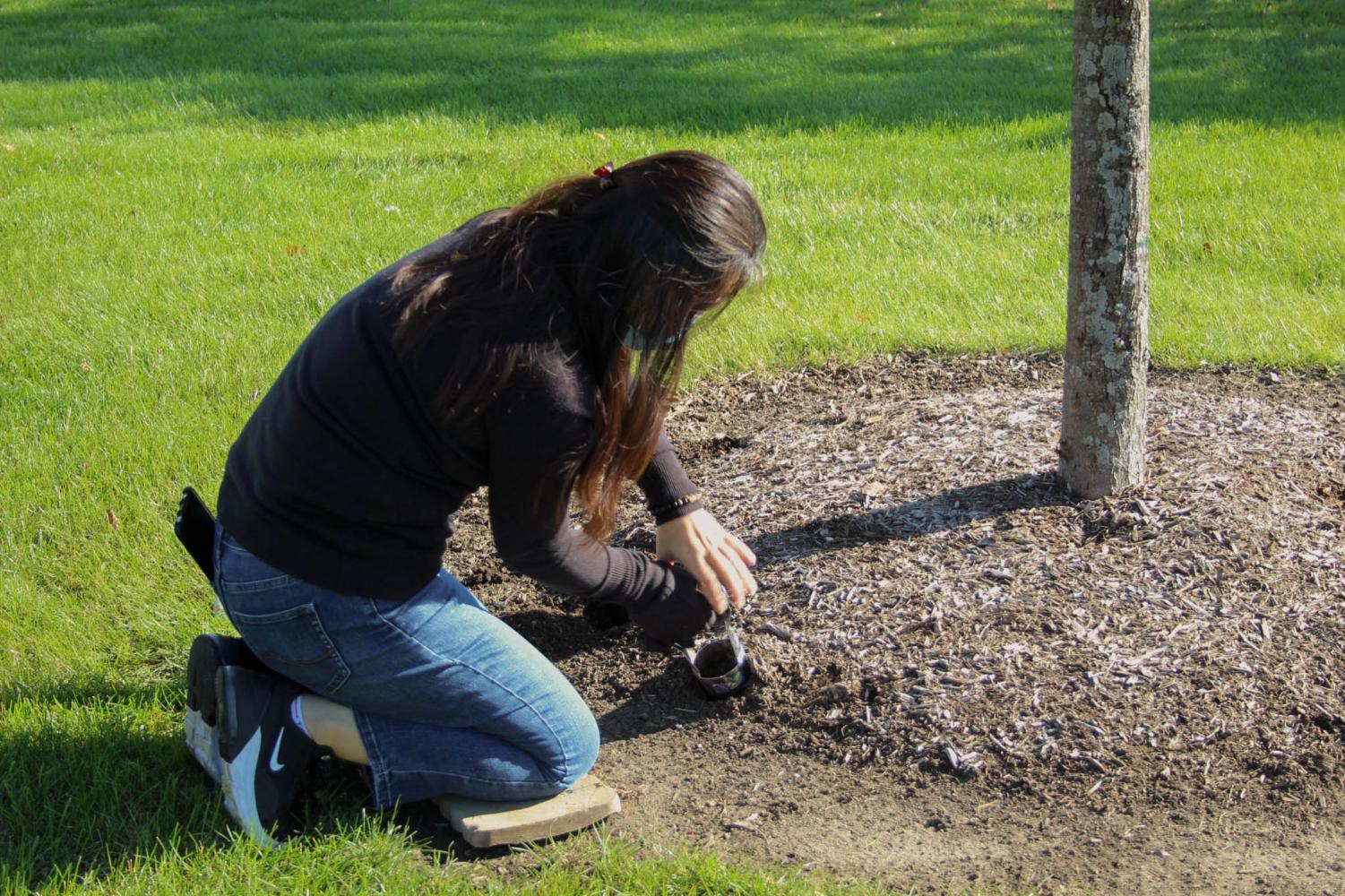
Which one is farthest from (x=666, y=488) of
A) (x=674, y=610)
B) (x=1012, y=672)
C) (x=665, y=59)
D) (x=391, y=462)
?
(x=665, y=59)

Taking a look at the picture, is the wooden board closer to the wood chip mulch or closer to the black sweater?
the wood chip mulch

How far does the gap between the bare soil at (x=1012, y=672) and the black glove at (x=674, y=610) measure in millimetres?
411

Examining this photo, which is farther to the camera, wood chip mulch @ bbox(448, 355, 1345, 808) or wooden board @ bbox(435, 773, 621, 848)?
wood chip mulch @ bbox(448, 355, 1345, 808)

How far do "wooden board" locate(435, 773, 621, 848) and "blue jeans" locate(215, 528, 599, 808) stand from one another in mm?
31

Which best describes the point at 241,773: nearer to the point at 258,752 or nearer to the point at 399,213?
the point at 258,752

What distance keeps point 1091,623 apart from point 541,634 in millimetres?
1512

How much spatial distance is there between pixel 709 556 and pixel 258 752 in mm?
1075

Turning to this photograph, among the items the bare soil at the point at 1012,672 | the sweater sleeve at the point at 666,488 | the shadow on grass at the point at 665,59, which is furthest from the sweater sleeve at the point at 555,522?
the shadow on grass at the point at 665,59

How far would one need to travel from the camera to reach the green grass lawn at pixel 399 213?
10.9 ft

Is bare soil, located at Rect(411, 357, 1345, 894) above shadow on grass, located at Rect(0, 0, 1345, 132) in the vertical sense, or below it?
below

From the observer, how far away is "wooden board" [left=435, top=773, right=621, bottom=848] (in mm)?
2809

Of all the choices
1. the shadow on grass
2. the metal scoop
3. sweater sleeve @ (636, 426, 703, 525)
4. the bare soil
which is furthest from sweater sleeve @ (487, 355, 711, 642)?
the shadow on grass

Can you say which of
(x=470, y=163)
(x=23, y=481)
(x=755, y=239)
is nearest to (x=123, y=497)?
(x=23, y=481)

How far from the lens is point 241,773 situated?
2.74 m
